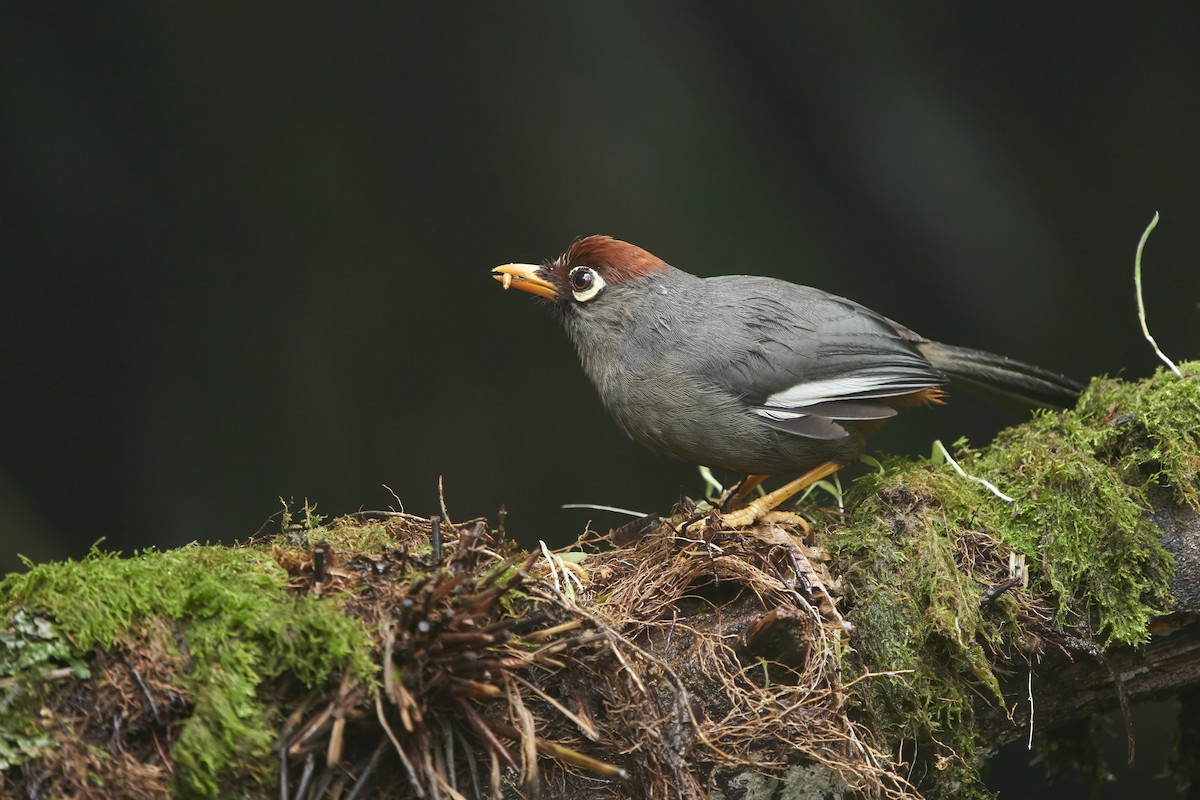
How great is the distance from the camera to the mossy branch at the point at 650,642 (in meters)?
2.01

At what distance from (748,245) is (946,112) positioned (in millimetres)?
1133

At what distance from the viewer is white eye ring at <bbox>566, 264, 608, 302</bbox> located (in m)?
3.63

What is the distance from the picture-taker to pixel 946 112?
15.1 feet

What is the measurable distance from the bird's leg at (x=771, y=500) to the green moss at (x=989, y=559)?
7.5 inches

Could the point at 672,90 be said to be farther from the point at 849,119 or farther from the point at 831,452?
the point at 831,452

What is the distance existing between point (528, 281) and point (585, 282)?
0.22 metres

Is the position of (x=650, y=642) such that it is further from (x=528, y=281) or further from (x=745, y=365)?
(x=528, y=281)

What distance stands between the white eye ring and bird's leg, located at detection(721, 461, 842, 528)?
3.22 feet

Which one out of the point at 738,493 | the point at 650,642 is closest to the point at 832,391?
the point at 738,493

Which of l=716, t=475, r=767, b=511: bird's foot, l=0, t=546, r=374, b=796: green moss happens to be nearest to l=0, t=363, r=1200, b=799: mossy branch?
l=0, t=546, r=374, b=796: green moss

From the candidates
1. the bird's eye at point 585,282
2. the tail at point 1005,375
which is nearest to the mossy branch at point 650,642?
the tail at point 1005,375

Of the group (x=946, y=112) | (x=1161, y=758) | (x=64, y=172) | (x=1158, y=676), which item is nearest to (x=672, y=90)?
(x=946, y=112)

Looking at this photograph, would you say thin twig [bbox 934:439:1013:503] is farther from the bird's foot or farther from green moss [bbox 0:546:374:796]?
green moss [bbox 0:546:374:796]

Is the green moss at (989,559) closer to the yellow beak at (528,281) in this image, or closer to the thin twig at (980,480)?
the thin twig at (980,480)
